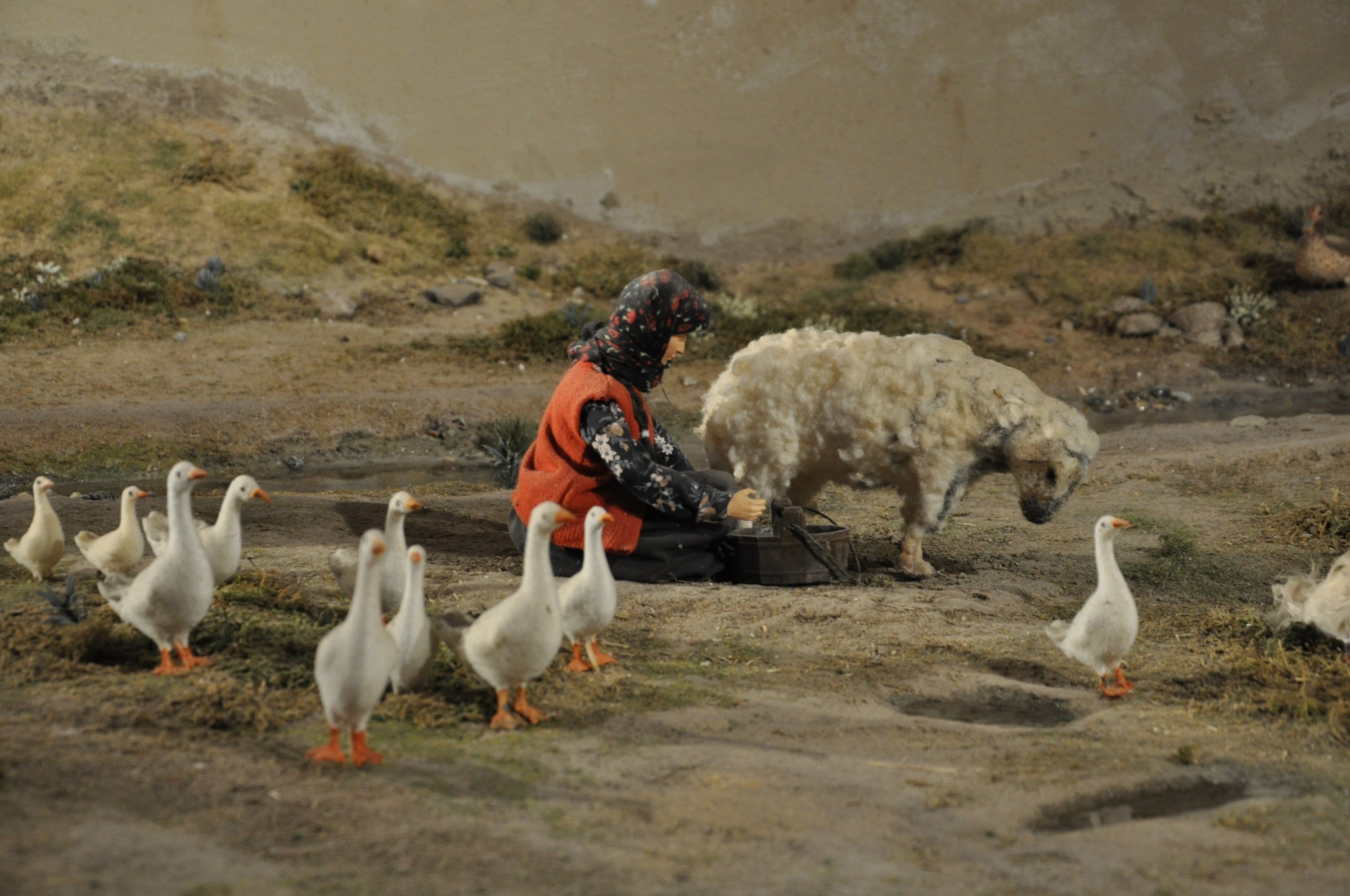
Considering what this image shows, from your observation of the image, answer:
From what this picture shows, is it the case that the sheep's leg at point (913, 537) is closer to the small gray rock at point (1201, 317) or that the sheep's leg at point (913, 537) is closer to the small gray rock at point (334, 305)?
the small gray rock at point (334, 305)

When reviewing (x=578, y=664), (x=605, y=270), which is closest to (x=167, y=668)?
(x=578, y=664)

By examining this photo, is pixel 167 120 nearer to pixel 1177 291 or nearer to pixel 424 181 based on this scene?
pixel 424 181

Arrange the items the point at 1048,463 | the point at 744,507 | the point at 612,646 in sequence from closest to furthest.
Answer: the point at 612,646 → the point at 744,507 → the point at 1048,463

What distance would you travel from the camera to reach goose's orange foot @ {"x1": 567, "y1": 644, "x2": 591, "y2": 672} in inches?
194

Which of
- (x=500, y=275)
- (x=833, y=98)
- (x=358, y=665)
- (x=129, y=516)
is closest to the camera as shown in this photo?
(x=358, y=665)

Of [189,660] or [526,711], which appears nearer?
[526,711]

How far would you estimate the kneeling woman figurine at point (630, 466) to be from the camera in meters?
6.08

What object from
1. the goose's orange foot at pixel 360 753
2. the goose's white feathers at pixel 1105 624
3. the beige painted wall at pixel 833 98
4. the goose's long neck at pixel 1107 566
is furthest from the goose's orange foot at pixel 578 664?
the beige painted wall at pixel 833 98

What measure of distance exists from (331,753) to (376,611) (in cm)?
47

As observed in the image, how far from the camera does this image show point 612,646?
211 inches

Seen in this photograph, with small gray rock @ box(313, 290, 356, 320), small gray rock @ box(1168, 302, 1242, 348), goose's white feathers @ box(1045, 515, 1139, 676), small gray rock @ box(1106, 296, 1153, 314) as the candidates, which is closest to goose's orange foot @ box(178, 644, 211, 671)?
goose's white feathers @ box(1045, 515, 1139, 676)

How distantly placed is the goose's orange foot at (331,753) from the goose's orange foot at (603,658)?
136 cm

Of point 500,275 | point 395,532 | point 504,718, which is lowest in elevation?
point 504,718

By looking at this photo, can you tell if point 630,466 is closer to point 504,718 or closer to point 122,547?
point 504,718
